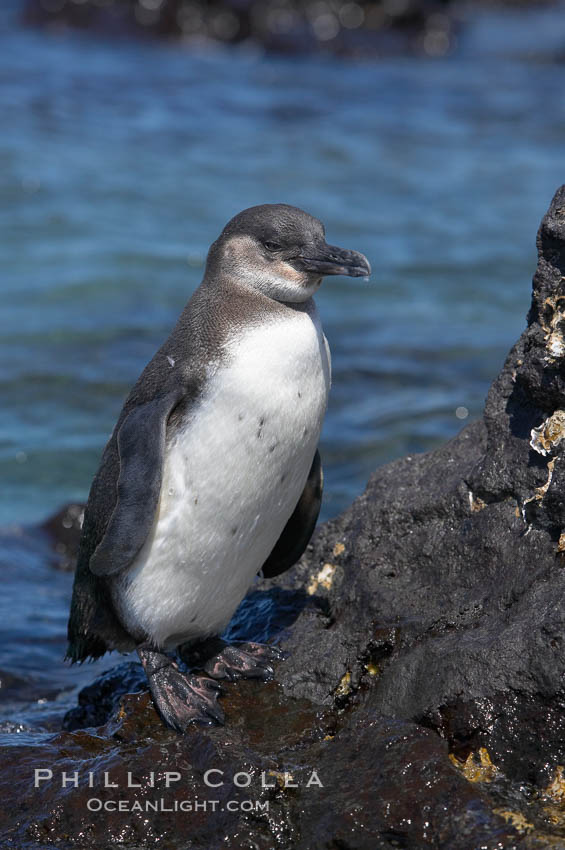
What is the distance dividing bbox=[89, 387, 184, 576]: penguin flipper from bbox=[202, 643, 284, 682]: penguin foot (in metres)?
0.56

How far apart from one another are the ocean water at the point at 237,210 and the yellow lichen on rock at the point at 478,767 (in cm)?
292

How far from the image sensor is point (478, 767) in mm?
3602

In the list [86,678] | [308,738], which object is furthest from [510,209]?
[308,738]

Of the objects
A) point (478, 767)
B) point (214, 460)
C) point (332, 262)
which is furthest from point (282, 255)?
point (478, 767)

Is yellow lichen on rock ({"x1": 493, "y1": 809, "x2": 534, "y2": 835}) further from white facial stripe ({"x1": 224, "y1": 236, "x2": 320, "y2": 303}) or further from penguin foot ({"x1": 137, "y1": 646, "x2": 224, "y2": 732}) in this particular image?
white facial stripe ({"x1": 224, "y1": 236, "x2": 320, "y2": 303})

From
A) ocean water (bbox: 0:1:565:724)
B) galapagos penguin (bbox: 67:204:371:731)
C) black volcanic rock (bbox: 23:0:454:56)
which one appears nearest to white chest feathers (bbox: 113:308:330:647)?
galapagos penguin (bbox: 67:204:371:731)

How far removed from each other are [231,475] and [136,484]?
1.19 feet

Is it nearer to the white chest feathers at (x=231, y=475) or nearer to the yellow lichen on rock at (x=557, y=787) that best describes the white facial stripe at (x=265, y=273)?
the white chest feathers at (x=231, y=475)

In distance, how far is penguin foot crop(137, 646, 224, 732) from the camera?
163 inches

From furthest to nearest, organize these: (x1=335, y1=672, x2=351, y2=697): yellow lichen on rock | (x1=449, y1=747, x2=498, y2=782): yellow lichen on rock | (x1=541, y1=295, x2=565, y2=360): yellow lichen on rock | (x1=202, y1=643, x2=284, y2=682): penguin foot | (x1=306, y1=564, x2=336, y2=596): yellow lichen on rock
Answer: (x1=306, y1=564, x2=336, y2=596): yellow lichen on rock → (x1=202, y1=643, x2=284, y2=682): penguin foot → (x1=335, y1=672, x2=351, y2=697): yellow lichen on rock → (x1=541, y1=295, x2=565, y2=360): yellow lichen on rock → (x1=449, y1=747, x2=498, y2=782): yellow lichen on rock

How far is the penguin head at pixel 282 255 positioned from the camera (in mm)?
4391

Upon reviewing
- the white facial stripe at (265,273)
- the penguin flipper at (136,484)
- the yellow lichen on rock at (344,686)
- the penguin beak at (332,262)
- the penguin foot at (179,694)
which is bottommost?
the penguin foot at (179,694)

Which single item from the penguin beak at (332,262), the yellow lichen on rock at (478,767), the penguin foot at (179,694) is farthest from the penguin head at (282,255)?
the yellow lichen on rock at (478,767)

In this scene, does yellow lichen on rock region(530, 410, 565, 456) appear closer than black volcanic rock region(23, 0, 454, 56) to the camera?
Yes
